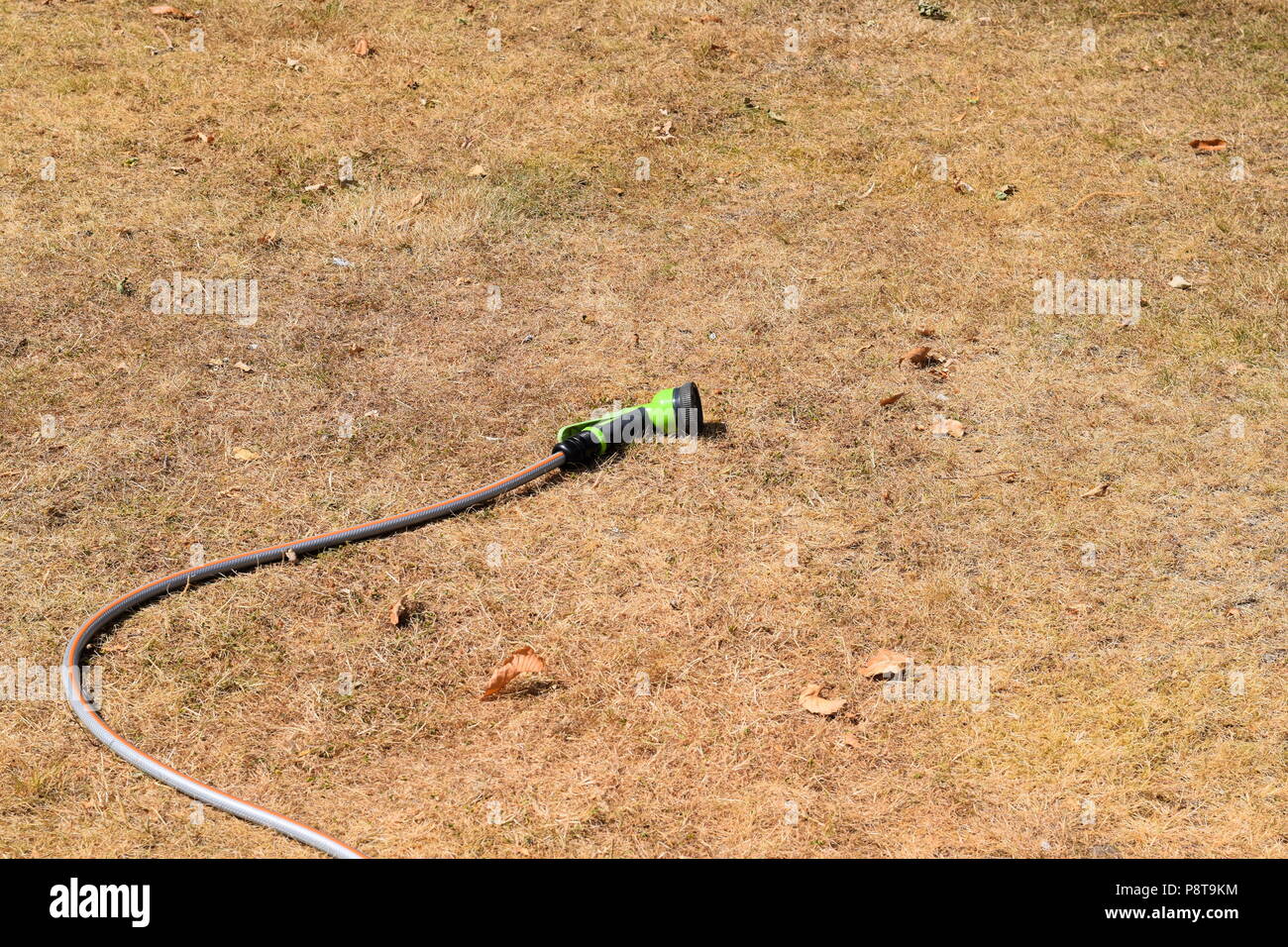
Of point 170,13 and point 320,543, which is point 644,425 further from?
point 170,13

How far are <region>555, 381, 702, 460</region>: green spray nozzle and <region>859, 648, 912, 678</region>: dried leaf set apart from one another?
137cm

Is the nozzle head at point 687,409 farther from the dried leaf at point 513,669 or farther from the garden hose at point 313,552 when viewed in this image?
the dried leaf at point 513,669

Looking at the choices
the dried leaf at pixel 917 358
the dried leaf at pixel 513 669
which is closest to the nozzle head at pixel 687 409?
the dried leaf at pixel 917 358

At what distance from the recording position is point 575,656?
3674 millimetres

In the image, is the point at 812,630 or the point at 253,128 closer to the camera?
the point at 812,630

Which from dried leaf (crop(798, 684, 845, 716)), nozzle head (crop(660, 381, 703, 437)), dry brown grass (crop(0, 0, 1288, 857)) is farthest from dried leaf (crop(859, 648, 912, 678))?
nozzle head (crop(660, 381, 703, 437))

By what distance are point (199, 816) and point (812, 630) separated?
2012mm

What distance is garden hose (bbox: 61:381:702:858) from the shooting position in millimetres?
3105

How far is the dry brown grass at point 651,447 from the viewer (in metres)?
3.29

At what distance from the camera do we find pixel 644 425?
182 inches

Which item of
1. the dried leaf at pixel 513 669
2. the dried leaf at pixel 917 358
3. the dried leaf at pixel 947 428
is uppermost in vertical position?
the dried leaf at pixel 917 358

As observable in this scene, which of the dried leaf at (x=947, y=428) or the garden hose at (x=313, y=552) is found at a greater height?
the dried leaf at (x=947, y=428)
